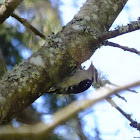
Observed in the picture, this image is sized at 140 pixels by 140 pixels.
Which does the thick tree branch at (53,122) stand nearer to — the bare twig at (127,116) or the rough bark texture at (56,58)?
the rough bark texture at (56,58)

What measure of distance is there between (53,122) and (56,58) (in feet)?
3.62

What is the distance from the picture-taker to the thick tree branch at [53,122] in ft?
2.72

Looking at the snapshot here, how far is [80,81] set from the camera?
2.73 meters

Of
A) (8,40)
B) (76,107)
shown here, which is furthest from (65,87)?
(76,107)

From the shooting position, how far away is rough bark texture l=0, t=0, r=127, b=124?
1.70 metres

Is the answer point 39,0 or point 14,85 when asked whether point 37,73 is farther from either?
point 39,0

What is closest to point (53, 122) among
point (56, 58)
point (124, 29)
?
point (56, 58)

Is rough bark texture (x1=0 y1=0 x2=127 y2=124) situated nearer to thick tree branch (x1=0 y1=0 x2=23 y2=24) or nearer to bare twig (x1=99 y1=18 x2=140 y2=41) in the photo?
bare twig (x1=99 y1=18 x2=140 y2=41)

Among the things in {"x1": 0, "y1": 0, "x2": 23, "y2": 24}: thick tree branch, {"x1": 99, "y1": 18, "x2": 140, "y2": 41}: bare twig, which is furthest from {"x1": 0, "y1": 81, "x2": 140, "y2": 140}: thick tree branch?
{"x1": 0, "y1": 0, "x2": 23, "y2": 24}: thick tree branch

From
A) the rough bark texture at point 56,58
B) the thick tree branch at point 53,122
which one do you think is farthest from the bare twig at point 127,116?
the thick tree branch at point 53,122

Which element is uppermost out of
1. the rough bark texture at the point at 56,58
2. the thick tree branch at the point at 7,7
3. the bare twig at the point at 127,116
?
the thick tree branch at the point at 7,7

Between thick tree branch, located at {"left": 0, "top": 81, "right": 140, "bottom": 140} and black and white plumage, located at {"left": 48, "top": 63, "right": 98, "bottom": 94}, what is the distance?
1.58 m

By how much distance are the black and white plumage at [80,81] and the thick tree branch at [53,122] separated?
1.58 m

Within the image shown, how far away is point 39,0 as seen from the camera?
2.37 metres
